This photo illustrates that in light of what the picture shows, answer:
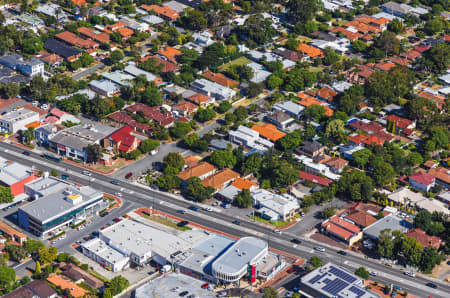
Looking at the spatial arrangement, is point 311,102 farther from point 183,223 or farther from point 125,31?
point 125,31

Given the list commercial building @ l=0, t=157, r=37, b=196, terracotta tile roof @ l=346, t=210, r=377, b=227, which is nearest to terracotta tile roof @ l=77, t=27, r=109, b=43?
commercial building @ l=0, t=157, r=37, b=196

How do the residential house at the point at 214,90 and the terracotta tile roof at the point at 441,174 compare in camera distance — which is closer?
the terracotta tile roof at the point at 441,174

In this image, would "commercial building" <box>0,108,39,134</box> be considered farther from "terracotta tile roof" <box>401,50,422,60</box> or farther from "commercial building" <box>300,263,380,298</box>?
"terracotta tile roof" <box>401,50,422,60</box>

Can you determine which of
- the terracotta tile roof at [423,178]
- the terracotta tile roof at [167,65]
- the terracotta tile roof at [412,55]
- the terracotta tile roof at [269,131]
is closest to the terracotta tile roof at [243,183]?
the terracotta tile roof at [269,131]

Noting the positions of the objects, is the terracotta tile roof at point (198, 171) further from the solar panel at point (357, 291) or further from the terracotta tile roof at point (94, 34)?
the terracotta tile roof at point (94, 34)

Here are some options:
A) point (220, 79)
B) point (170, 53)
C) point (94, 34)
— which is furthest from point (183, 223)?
point (94, 34)

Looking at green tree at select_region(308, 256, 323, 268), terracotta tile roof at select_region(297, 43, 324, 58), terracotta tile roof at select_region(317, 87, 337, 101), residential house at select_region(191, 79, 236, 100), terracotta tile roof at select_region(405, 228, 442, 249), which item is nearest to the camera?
green tree at select_region(308, 256, 323, 268)
